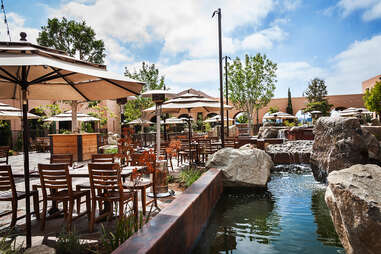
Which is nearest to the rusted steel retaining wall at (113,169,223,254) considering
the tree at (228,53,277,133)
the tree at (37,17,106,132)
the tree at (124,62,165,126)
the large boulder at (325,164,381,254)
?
the large boulder at (325,164,381,254)

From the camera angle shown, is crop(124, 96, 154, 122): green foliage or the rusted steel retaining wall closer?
the rusted steel retaining wall

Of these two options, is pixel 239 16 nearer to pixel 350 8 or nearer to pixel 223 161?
pixel 350 8

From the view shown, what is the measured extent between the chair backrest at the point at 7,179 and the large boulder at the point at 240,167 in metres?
3.78

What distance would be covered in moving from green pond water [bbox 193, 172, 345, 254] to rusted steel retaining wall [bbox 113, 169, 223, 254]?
297 millimetres

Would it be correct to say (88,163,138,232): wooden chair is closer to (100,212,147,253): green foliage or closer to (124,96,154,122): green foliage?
(100,212,147,253): green foliage

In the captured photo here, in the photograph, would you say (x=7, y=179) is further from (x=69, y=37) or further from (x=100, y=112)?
(x=69, y=37)

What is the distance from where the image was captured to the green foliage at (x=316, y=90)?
3244 centimetres

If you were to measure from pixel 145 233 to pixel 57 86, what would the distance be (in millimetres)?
3577

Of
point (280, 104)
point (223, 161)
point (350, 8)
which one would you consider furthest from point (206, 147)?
point (280, 104)

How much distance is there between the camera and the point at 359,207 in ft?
8.07

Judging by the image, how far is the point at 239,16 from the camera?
36.3ft

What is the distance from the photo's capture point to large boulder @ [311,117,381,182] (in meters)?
6.61

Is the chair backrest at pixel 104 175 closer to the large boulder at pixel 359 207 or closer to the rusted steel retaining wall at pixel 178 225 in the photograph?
the rusted steel retaining wall at pixel 178 225

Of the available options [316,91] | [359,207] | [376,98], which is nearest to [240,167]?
[359,207]
